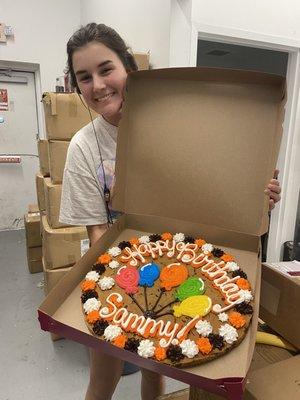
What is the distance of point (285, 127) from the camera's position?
86.3 inches

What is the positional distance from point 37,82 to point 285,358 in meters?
4.02

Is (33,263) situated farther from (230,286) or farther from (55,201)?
(230,286)

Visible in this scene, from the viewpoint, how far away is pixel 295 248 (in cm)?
207

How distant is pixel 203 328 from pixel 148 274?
17cm

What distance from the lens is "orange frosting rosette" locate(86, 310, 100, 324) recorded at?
60 centimetres

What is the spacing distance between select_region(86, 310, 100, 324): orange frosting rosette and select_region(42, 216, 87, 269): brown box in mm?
1287

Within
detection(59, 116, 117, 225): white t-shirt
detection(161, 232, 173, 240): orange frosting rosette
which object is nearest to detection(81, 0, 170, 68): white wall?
detection(59, 116, 117, 225): white t-shirt

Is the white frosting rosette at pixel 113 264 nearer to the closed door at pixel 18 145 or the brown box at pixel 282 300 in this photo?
the brown box at pixel 282 300

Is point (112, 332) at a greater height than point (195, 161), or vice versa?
point (195, 161)

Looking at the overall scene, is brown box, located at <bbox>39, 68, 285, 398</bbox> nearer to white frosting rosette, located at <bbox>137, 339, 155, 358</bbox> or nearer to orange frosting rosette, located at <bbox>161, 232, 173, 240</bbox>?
orange frosting rosette, located at <bbox>161, 232, 173, 240</bbox>

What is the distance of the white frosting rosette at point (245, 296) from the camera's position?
2.06 ft

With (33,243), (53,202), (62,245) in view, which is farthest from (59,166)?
(33,243)

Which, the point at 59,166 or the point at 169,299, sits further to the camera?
the point at 59,166

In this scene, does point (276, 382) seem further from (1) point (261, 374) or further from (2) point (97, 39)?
(2) point (97, 39)
